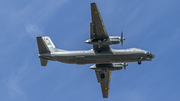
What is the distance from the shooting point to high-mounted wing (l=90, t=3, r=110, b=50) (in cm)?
4794

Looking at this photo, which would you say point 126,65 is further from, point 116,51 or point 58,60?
point 58,60

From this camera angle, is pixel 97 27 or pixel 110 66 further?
pixel 110 66

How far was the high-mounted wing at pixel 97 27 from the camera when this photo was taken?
4794cm

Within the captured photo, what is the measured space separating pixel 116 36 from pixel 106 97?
20.4 meters

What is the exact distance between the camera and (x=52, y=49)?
5462 cm

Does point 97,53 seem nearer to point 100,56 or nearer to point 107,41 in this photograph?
point 100,56

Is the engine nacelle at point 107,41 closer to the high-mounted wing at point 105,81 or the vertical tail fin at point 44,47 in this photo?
the vertical tail fin at point 44,47

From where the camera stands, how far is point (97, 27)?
50031mm

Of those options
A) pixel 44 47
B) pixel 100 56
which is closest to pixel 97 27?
pixel 100 56

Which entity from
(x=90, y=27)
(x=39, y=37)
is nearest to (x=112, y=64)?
(x=90, y=27)

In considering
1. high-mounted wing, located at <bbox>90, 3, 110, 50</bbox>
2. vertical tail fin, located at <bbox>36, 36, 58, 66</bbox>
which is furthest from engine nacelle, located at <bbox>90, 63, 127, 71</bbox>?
vertical tail fin, located at <bbox>36, 36, 58, 66</bbox>

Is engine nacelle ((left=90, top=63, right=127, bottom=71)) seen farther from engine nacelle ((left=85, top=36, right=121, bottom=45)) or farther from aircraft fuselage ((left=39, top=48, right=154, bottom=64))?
engine nacelle ((left=85, top=36, right=121, bottom=45))

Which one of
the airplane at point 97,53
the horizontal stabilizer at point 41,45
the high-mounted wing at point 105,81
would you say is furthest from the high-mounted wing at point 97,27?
the high-mounted wing at point 105,81

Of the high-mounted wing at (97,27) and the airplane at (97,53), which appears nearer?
the high-mounted wing at (97,27)
